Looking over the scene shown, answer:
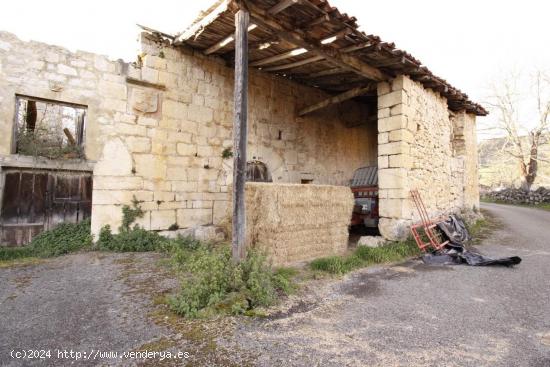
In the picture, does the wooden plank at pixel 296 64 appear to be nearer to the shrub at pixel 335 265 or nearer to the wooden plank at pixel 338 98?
the wooden plank at pixel 338 98

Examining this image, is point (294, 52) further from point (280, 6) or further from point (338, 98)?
point (338, 98)

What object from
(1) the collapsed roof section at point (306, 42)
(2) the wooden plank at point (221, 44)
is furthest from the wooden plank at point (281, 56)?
(2) the wooden plank at point (221, 44)

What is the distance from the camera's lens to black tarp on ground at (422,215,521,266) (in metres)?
4.29

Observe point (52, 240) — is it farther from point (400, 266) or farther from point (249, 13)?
point (400, 266)

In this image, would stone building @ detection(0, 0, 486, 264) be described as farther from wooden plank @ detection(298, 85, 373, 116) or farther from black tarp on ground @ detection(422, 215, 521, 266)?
black tarp on ground @ detection(422, 215, 521, 266)

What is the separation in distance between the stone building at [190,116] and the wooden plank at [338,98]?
5 centimetres

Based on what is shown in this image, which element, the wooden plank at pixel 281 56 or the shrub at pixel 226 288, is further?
the wooden plank at pixel 281 56

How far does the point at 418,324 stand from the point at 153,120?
5140 mm

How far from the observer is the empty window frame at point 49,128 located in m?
4.54

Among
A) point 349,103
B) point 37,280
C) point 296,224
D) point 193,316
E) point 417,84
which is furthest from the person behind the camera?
point 349,103

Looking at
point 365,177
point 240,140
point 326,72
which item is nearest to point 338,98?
point 326,72

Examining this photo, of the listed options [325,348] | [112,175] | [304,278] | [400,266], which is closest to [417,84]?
[400,266]

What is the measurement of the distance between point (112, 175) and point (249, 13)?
3.44m

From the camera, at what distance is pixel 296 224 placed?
4461mm
